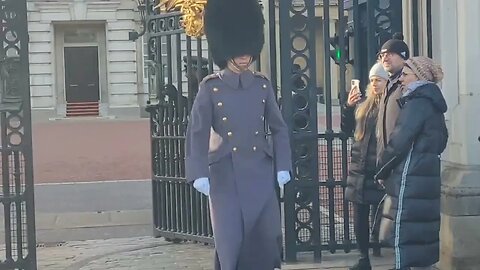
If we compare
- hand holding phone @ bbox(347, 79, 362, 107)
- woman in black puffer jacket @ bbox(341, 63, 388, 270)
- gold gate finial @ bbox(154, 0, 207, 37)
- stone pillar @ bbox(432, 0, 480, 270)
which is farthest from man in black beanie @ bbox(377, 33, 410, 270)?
gold gate finial @ bbox(154, 0, 207, 37)

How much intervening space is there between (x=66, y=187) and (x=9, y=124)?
6757mm

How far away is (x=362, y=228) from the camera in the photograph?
6.58 m

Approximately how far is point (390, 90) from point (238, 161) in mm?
1368

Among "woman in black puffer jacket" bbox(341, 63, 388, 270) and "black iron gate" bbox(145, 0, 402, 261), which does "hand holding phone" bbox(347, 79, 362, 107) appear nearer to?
"woman in black puffer jacket" bbox(341, 63, 388, 270)

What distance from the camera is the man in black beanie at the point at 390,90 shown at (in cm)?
566

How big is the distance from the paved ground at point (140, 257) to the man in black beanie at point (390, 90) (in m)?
1.56

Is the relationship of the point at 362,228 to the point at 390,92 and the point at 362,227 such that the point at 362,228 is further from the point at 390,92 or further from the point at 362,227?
the point at 390,92

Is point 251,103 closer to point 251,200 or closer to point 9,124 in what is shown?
point 251,200

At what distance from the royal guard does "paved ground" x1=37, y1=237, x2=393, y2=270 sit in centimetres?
170

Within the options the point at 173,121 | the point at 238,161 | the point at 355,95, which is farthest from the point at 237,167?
the point at 173,121

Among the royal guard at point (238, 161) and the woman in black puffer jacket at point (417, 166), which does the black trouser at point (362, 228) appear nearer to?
the woman in black puffer jacket at point (417, 166)

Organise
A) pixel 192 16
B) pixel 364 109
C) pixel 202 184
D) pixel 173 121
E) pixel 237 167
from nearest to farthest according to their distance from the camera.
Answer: pixel 202 184 < pixel 237 167 < pixel 364 109 < pixel 192 16 < pixel 173 121

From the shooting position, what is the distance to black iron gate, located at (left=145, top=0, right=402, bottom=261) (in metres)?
6.83

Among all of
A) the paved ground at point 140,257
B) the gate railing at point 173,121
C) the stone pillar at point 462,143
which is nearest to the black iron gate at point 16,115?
the paved ground at point 140,257
